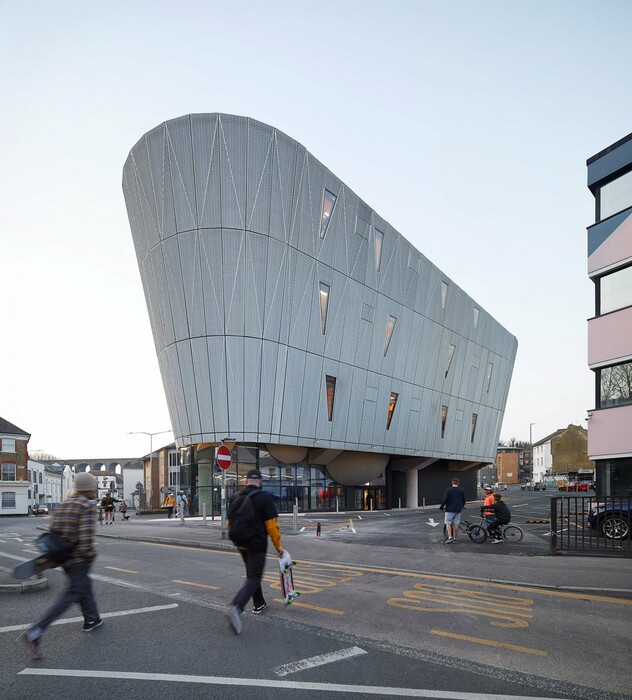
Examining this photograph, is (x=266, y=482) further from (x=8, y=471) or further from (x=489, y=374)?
(x=8, y=471)

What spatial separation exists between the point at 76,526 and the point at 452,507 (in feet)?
40.0

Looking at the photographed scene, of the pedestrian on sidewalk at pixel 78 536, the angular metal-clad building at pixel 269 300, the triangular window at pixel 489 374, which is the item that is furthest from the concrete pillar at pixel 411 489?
the pedestrian on sidewalk at pixel 78 536

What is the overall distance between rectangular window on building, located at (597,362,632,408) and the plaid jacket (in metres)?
19.3

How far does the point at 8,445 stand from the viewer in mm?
64750

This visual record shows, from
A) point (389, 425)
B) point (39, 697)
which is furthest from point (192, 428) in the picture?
point (39, 697)

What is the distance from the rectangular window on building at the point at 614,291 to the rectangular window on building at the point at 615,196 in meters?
2.43

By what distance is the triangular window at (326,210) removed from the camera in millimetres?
35625

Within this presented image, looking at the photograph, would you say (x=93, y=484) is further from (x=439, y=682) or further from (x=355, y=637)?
(x=439, y=682)

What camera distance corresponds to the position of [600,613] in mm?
7785

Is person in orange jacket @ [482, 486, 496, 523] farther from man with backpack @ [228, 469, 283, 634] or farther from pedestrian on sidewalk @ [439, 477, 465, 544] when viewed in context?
man with backpack @ [228, 469, 283, 634]

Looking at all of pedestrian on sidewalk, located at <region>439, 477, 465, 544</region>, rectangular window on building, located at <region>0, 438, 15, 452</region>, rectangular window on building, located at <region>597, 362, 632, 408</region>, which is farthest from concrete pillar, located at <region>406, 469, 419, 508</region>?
rectangular window on building, located at <region>0, 438, 15, 452</region>

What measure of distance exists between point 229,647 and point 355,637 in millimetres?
1389

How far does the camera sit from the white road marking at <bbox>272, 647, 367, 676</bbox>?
5375 mm

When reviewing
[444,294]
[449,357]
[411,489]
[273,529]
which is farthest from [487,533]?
[411,489]
